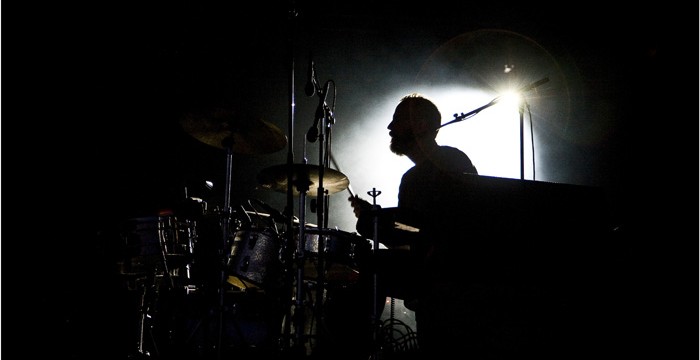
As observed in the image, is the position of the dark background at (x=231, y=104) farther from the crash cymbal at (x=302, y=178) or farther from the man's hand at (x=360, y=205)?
the man's hand at (x=360, y=205)

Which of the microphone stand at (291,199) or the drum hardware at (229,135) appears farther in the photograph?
the drum hardware at (229,135)

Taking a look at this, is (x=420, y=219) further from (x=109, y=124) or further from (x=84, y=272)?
(x=109, y=124)

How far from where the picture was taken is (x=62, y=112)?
3.50 meters

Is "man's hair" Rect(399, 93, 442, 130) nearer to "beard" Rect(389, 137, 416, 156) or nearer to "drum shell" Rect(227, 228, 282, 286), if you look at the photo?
"beard" Rect(389, 137, 416, 156)

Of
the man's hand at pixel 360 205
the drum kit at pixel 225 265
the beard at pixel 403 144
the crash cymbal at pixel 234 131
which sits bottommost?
the drum kit at pixel 225 265

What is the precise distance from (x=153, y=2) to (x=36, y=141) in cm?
197

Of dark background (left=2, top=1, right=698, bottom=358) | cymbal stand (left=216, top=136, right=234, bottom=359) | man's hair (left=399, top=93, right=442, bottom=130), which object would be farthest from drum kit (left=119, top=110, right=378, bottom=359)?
man's hair (left=399, top=93, right=442, bottom=130)

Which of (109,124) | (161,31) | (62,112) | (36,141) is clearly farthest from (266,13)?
(36,141)

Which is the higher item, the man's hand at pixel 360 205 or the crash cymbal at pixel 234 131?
the crash cymbal at pixel 234 131

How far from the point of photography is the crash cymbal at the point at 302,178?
10.2 feet

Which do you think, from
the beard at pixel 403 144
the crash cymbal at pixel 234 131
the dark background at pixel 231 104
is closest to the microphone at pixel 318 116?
the dark background at pixel 231 104

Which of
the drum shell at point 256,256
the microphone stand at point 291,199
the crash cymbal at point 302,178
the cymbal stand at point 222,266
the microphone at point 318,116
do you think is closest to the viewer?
the microphone stand at point 291,199

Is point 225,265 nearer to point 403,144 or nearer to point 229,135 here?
point 229,135

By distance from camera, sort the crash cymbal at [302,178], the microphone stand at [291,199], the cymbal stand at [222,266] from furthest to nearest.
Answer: the crash cymbal at [302,178]
the cymbal stand at [222,266]
the microphone stand at [291,199]
